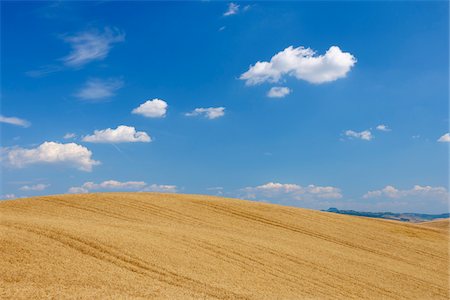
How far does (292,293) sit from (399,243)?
2136 centimetres

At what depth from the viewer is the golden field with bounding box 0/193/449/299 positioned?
1697 centimetres

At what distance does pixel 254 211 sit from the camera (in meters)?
40.7

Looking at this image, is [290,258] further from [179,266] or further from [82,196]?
[82,196]

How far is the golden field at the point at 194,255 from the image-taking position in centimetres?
1697

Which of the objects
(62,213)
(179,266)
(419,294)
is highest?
(62,213)

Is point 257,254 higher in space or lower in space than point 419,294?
higher

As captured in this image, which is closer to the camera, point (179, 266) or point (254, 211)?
point (179, 266)

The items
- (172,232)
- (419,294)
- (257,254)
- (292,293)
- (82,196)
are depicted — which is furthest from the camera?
(82,196)

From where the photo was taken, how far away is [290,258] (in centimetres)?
2488

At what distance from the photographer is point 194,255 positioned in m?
22.3

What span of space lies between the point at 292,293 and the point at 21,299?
1123 centimetres

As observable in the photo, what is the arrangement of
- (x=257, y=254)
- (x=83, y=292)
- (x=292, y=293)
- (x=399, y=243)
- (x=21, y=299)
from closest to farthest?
(x=21, y=299), (x=83, y=292), (x=292, y=293), (x=257, y=254), (x=399, y=243)

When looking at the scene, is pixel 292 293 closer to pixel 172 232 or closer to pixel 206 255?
pixel 206 255

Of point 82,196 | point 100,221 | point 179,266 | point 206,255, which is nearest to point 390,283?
point 206,255
